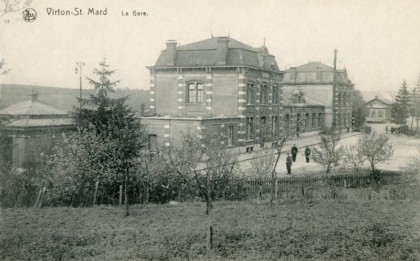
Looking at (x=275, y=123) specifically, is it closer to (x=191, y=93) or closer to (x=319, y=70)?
(x=191, y=93)

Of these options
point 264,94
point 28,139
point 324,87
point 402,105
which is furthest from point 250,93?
point 402,105

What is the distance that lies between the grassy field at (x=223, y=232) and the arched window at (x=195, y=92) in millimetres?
20182

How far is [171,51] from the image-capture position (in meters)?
37.4

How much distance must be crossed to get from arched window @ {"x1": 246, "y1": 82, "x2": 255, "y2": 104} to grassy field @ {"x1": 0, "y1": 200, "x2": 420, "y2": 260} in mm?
19699

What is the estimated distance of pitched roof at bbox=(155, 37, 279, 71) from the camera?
3562 centimetres

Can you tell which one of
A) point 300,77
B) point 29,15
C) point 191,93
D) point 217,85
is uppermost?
point 300,77

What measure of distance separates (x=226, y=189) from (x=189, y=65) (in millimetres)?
19533

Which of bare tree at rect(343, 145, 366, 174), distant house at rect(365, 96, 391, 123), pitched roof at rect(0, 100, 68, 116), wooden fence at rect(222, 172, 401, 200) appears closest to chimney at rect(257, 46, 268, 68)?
bare tree at rect(343, 145, 366, 174)

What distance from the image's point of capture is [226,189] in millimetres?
19031

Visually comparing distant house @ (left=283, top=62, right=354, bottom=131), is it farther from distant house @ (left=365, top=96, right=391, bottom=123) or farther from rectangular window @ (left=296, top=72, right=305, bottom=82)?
distant house @ (left=365, top=96, right=391, bottom=123)

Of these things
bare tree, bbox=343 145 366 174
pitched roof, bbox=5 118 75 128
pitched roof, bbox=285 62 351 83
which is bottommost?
bare tree, bbox=343 145 366 174

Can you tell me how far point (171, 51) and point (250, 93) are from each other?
Answer: 7.81 meters

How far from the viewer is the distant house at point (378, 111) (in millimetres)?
82625

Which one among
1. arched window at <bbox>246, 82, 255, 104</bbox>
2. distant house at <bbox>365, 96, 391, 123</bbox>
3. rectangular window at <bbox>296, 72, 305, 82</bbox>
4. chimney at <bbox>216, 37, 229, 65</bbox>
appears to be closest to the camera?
chimney at <bbox>216, 37, 229, 65</bbox>
